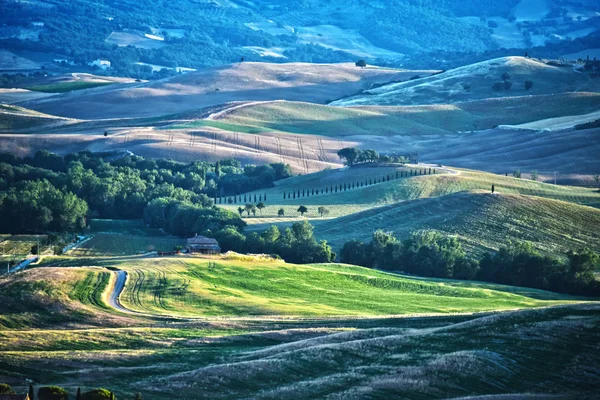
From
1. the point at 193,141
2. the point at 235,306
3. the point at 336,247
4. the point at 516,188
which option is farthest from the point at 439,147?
the point at 235,306

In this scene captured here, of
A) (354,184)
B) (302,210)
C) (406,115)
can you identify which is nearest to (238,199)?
(354,184)

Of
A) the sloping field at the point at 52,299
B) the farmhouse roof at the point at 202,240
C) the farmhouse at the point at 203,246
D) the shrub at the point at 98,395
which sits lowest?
the shrub at the point at 98,395

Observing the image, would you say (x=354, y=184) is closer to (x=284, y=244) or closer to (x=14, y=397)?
(x=284, y=244)

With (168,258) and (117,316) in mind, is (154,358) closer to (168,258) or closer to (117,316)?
(117,316)

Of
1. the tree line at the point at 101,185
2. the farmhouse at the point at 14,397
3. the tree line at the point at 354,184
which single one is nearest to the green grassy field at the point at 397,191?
the tree line at the point at 354,184

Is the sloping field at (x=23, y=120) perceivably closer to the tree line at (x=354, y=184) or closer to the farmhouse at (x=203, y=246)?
the tree line at (x=354, y=184)

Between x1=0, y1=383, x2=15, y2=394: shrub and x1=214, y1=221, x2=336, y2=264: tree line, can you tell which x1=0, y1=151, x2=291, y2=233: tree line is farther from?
x1=0, y1=383, x2=15, y2=394: shrub
